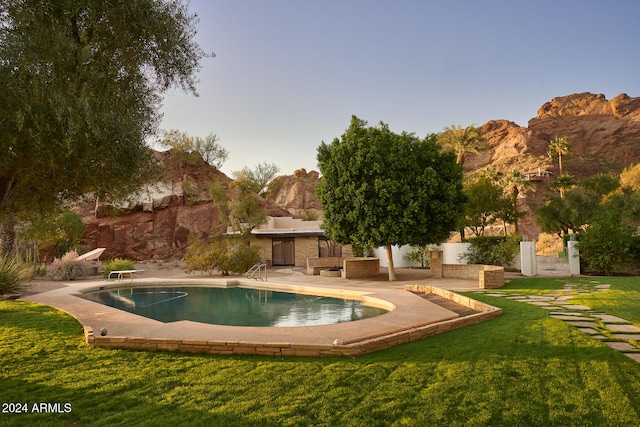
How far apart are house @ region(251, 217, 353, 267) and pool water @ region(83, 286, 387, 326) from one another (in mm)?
11505

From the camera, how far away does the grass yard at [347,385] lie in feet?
12.7

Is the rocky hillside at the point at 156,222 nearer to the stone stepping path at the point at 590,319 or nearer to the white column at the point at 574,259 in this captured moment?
the white column at the point at 574,259

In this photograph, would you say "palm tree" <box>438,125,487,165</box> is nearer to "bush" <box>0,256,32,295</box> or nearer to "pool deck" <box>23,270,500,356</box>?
"pool deck" <box>23,270,500,356</box>

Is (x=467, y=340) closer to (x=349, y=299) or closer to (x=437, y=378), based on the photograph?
(x=437, y=378)

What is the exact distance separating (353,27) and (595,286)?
13.9 metres

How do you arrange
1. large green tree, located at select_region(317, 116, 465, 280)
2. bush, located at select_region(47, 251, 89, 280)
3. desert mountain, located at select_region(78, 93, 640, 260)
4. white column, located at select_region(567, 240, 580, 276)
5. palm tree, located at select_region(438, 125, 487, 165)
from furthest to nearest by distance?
palm tree, located at select_region(438, 125, 487, 165), desert mountain, located at select_region(78, 93, 640, 260), bush, located at select_region(47, 251, 89, 280), white column, located at select_region(567, 240, 580, 276), large green tree, located at select_region(317, 116, 465, 280)

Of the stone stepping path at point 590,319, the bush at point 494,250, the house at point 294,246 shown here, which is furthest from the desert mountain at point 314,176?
the bush at point 494,250

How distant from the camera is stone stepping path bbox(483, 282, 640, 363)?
19.5 feet

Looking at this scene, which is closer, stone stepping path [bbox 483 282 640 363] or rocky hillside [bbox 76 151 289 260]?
stone stepping path [bbox 483 282 640 363]

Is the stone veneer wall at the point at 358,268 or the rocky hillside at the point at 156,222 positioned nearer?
the stone veneer wall at the point at 358,268

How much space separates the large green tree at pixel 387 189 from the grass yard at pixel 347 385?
9687 mm

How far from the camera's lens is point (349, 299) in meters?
13.2

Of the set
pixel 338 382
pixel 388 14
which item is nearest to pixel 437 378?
pixel 338 382

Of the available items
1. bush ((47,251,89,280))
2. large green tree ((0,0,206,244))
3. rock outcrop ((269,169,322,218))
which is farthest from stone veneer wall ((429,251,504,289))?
rock outcrop ((269,169,322,218))
